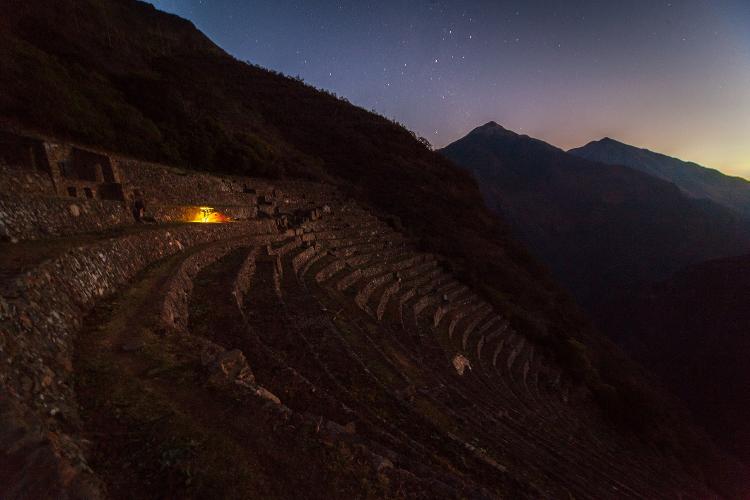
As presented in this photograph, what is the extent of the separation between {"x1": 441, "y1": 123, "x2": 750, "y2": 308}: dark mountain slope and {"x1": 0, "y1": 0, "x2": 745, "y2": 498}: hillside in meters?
50.1

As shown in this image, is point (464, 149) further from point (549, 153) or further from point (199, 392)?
point (199, 392)

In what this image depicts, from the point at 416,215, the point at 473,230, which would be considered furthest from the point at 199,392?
the point at 473,230

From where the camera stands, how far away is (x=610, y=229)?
82.2 meters

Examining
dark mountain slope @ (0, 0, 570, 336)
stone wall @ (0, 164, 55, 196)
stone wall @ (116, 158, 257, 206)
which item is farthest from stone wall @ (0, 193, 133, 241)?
dark mountain slope @ (0, 0, 570, 336)

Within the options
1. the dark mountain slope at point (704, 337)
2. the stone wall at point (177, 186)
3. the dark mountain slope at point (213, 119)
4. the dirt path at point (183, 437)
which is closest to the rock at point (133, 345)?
the dirt path at point (183, 437)

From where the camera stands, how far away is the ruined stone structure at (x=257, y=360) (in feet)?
11.3

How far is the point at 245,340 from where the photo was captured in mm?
6973

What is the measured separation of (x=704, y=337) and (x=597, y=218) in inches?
1939

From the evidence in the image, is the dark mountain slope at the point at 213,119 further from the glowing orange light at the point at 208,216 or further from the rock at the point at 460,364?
the rock at the point at 460,364

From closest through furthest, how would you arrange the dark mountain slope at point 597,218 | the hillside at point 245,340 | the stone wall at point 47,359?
the stone wall at point 47,359, the hillside at point 245,340, the dark mountain slope at point 597,218

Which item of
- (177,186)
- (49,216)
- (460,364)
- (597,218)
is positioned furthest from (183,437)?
(597,218)

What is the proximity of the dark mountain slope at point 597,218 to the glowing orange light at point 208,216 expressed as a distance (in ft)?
212

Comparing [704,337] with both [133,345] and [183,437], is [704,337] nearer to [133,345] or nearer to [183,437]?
[183,437]

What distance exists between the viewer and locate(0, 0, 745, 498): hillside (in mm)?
3365
